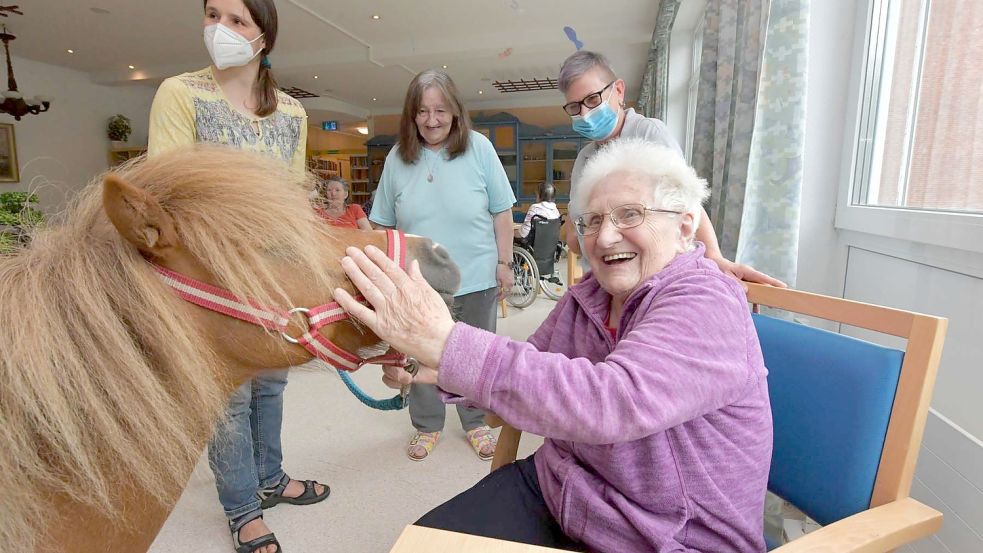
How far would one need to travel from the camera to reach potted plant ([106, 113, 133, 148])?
8266 millimetres

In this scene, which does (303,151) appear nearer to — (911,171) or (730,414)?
(730,414)

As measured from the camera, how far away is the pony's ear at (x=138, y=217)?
0.54 meters

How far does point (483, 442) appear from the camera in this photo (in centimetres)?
223

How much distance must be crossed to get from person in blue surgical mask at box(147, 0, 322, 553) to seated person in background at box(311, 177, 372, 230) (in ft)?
0.44

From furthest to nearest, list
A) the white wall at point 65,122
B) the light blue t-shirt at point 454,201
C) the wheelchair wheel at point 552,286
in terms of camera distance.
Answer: the white wall at point 65,122
the wheelchair wheel at point 552,286
the light blue t-shirt at point 454,201

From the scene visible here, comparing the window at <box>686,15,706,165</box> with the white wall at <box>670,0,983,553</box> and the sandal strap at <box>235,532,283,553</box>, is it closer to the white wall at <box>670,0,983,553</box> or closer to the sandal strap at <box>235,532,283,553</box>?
the white wall at <box>670,0,983,553</box>

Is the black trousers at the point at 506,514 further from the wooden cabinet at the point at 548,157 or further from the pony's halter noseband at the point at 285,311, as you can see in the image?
the wooden cabinet at the point at 548,157

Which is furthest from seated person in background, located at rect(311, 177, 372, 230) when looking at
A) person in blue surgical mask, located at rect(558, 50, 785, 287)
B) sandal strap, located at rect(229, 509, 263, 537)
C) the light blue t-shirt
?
sandal strap, located at rect(229, 509, 263, 537)

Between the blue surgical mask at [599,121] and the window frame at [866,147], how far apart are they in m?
0.70

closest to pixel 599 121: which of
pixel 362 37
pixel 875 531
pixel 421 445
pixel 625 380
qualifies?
pixel 625 380

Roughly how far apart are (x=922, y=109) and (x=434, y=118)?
1.50 m

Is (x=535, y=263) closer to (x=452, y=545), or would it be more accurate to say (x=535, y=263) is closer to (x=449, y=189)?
(x=449, y=189)

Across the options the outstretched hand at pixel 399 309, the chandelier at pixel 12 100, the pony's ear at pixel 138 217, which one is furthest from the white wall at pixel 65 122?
the outstretched hand at pixel 399 309

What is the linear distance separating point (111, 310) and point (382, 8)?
5.70 meters
